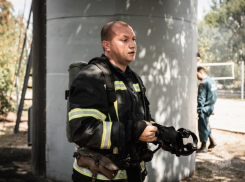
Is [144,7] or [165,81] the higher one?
[144,7]

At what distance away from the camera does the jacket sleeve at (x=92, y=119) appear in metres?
2.24

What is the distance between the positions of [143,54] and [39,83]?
210 centimetres

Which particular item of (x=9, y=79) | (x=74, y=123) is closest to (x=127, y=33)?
(x=74, y=123)

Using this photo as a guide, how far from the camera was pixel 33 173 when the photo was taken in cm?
642

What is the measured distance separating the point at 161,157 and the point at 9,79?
27.2ft

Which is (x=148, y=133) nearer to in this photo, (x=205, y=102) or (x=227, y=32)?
(x=205, y=102)

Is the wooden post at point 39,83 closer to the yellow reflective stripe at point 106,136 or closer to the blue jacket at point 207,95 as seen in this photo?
the blue jacket at point 207,95

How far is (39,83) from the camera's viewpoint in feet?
20.5

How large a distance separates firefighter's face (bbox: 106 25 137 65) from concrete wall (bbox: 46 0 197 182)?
9.09ft

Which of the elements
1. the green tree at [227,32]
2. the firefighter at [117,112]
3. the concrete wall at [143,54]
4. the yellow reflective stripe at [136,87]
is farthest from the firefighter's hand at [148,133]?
the green tree at [227,32]

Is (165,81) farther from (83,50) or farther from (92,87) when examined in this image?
(92,87)

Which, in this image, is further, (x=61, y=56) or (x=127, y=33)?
(x=61, y=56)

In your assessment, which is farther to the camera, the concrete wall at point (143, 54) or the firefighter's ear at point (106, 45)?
the concrete wall at point (143, 54)

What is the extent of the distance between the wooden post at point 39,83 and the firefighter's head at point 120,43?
3.86 metres
